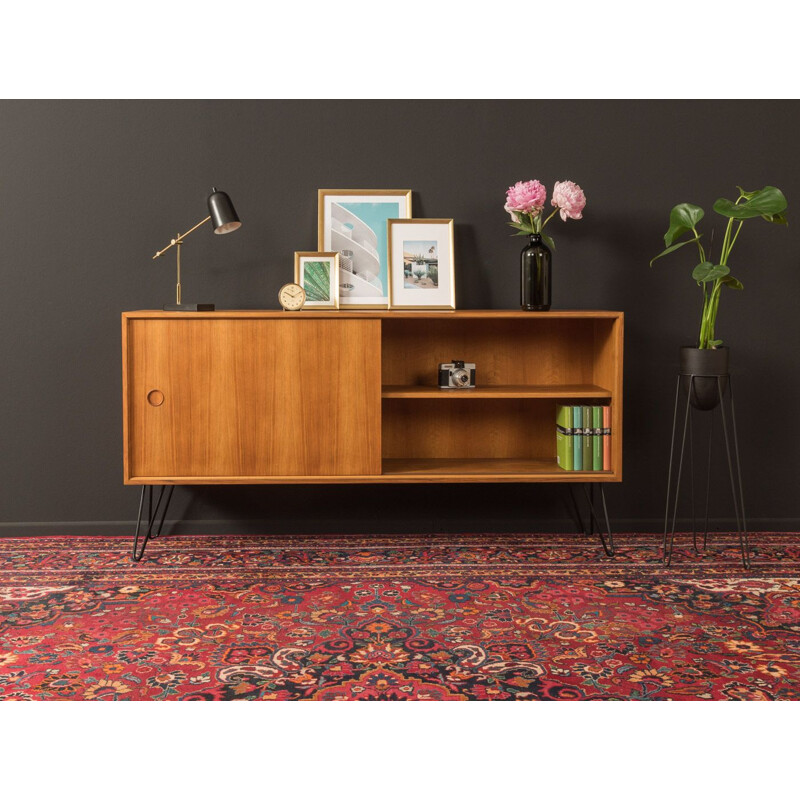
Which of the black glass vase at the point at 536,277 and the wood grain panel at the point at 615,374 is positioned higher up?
the black glass vase at the point at 536,277

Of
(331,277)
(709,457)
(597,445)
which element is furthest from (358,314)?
→ (709,457)

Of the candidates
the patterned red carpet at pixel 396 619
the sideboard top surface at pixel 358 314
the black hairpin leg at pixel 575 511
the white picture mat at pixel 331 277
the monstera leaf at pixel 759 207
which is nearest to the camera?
the patterned red carpet at pixel 396 619

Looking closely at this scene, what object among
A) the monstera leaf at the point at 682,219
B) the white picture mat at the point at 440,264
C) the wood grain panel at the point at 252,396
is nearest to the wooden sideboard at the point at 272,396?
the wood grain panel at the point at 252,396

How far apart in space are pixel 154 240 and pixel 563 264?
6.46ft

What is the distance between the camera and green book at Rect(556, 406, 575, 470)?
3.69 meters

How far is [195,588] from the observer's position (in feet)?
10.7

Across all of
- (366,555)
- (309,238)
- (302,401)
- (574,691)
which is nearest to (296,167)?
(309,238)

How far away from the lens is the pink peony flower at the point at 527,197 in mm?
3652

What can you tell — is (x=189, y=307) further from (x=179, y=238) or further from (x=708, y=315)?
(x=708, y=315)

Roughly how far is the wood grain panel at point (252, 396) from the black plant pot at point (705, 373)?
4.50 feet

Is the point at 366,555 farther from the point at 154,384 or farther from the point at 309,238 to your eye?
the point at 309,238

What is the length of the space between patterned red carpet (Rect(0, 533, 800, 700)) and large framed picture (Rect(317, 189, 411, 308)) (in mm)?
1210

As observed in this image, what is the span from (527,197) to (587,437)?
3.63 ft

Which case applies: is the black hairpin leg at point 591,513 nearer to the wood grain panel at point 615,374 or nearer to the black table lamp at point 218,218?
the wood grain panel at point 615,374
